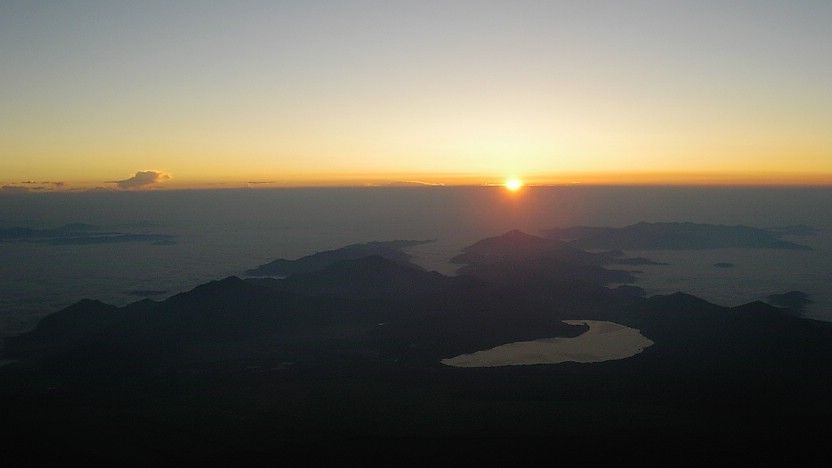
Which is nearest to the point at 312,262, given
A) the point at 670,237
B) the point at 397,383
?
the point at 397,383

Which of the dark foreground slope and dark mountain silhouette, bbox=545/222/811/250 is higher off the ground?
the dark foreground slope

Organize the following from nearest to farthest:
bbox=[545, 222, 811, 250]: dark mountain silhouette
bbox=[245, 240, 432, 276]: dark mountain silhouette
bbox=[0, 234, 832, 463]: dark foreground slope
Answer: bbox=[0, 234, 832, 463]: dark foreground slope
bbox=[245, 240, 432, 276]: dark mountain silhouette
bbox=[545, 222, 811, 250]: dark mountain silhouette

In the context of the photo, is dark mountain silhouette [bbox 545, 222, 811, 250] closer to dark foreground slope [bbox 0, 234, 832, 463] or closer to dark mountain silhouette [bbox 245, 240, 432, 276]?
dark mountain silhouette [bbox 245, 240, 432, 276]

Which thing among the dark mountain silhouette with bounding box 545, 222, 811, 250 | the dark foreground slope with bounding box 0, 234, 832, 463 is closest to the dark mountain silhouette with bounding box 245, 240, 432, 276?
the dark foreground slope with bounding box 0, 234, 832, 463

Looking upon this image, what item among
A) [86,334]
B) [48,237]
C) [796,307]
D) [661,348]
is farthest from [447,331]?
[48,237]

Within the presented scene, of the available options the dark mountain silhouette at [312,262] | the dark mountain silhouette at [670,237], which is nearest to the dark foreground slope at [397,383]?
the dark mountain silhouette at [312,262]
